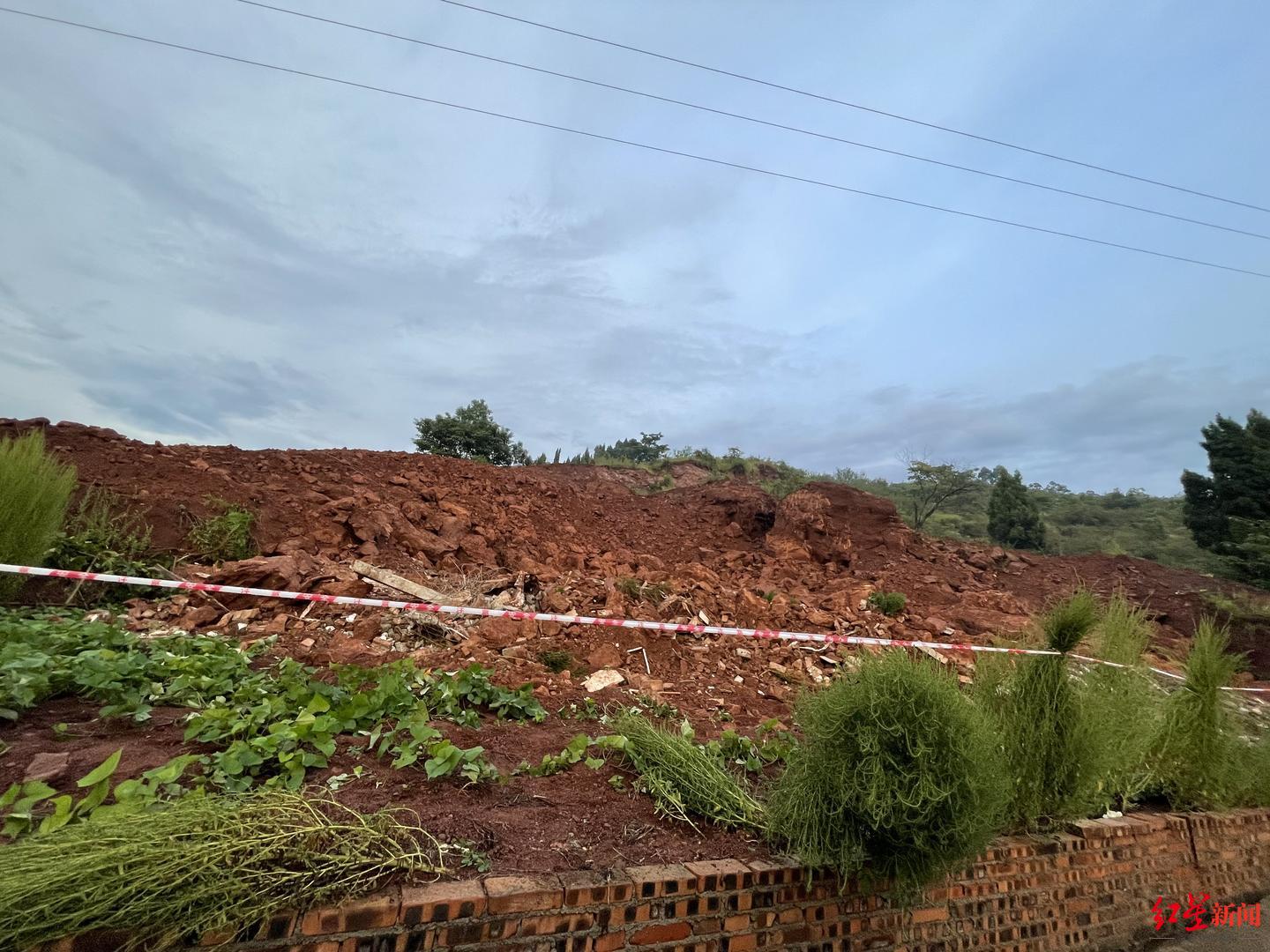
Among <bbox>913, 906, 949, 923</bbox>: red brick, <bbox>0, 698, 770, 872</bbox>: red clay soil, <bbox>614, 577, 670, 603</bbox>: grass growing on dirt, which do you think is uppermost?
<bbox>614, 577, 670, 603</bbox>: grass growing on dirt

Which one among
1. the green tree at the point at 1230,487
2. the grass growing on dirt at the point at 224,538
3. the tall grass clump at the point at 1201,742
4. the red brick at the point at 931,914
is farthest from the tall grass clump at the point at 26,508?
the green tree at the point at 1230,487

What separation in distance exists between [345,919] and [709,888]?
124 cm

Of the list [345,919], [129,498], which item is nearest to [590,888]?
[345,919]

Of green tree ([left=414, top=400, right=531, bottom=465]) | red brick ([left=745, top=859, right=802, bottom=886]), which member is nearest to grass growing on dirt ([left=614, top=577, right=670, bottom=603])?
red brick ([left=745, top=859, right=802, bottom=886])

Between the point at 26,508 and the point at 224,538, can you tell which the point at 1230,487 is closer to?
the point at 224,538

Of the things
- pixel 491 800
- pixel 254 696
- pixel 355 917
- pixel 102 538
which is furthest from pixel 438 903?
pixel 102 538

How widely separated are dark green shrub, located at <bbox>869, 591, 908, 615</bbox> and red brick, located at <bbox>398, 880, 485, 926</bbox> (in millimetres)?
8917

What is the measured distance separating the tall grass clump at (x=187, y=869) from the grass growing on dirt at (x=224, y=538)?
588cm

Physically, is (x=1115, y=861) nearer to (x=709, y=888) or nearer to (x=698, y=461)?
(x=709, y=888)

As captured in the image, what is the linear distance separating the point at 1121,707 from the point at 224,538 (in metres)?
8.37

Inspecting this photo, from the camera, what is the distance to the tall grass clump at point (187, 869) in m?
1.50

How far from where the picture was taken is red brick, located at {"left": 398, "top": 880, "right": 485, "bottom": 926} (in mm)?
1821

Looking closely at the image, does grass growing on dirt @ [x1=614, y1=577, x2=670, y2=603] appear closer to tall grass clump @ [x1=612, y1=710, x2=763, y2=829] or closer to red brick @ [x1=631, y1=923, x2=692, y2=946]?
tall grass clump @ [x1=612, y1=710, x2=763, y2=829]

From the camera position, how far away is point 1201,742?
446 cm
